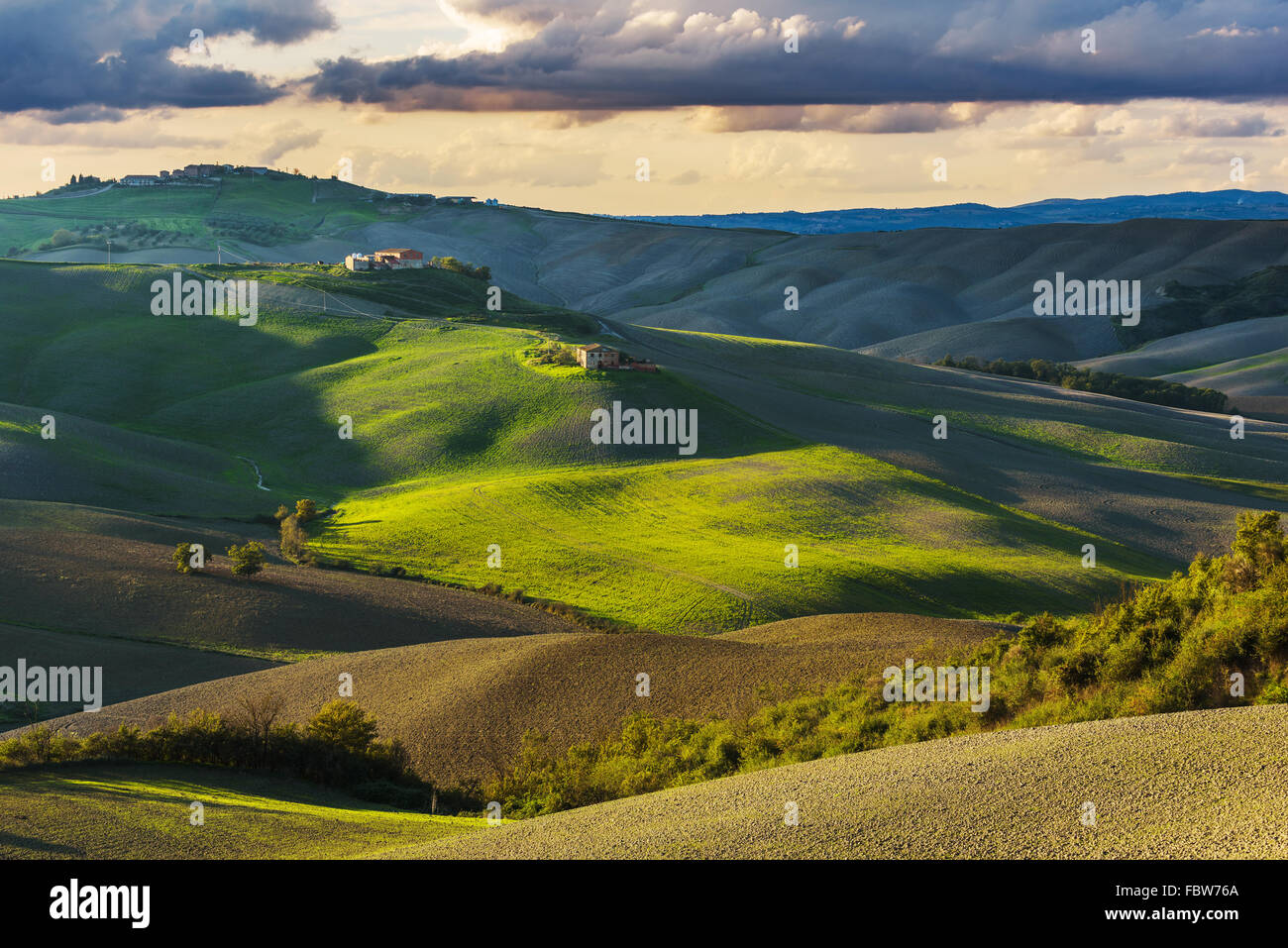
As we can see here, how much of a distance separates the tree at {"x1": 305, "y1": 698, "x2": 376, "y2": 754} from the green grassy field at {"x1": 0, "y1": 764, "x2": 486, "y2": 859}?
182 cm

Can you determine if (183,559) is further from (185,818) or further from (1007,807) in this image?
(1007,807)

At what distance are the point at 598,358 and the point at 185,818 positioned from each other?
86.2 m

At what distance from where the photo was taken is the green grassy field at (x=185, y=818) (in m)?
20.1

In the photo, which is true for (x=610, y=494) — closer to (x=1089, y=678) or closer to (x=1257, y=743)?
(x=1089, y=678)

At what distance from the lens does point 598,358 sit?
106 meters

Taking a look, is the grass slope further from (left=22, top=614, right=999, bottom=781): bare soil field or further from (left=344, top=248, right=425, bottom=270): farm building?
(left=344, top=248, right=425, bottom=270): farm building

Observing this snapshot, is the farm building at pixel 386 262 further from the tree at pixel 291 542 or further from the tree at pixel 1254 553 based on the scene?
the tree at pixel 1254 553

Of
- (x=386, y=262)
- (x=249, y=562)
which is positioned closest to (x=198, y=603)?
(x=249, y=562)

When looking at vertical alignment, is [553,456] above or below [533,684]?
above

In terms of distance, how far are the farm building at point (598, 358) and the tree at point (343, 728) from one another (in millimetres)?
77929

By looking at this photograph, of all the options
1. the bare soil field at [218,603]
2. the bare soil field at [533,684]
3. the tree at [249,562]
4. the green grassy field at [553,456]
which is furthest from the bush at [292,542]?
the bare soil field at [533,684]

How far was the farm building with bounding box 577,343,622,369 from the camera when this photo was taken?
349 ft

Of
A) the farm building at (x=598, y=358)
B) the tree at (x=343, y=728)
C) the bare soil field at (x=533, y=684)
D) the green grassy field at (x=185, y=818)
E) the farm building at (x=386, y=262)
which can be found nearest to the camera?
the green grassy field at (x=185, y=818)
